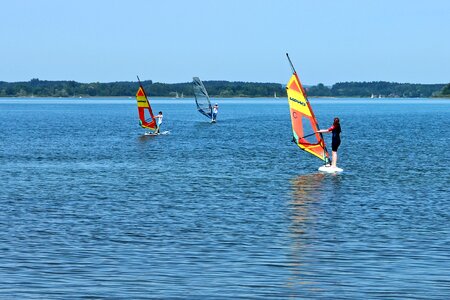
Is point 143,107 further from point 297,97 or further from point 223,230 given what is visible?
point 223,230

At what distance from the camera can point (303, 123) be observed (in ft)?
156

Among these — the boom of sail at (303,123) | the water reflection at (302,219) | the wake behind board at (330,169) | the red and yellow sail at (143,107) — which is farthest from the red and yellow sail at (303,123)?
the red and yellow sail at (143,107)

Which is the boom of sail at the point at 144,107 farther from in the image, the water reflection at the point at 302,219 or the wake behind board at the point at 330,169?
the water reflection at the point at 302,219

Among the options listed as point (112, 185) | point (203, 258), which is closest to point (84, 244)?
point (203, 258)

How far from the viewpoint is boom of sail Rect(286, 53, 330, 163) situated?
153 feet

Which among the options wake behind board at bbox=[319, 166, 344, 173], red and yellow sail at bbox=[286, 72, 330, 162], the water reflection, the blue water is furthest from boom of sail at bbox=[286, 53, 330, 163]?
the water reflection

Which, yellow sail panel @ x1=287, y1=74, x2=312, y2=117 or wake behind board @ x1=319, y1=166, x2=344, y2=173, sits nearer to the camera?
wake behind board @ x1=319, y1=166, x2=344, y2=173

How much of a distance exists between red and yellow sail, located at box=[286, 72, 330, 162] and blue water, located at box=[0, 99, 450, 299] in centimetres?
95

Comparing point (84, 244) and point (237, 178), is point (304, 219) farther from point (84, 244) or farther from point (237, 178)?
point (237, 178)

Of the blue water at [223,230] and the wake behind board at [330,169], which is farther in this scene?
the wake behind board at [330,169]

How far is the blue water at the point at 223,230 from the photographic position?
61.3 feet

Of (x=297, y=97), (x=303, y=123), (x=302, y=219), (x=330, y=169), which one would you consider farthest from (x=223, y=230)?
(x=297, y=97)

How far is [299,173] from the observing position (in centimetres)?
4447

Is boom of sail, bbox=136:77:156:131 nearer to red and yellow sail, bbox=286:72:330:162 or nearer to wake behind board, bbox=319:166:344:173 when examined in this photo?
red and yellow sail, bbox=286:72:330:162
